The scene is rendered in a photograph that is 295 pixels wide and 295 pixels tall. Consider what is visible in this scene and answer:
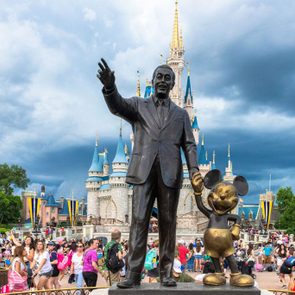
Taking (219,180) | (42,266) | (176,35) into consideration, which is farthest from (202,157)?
(219,180)

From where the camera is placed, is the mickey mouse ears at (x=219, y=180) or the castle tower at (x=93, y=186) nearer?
the mickey mouse ears at (x=219, y=180)

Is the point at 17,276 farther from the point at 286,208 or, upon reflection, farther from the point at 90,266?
the point at 286,208

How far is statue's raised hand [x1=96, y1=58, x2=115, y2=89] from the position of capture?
4.54 m

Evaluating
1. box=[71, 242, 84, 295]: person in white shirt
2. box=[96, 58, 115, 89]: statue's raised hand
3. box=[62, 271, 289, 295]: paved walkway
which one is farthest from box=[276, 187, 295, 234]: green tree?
box=[96, 58, 115, 89]: statue's raised hand

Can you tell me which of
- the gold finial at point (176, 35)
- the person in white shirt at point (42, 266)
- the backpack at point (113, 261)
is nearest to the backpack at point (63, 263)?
the person in white shirt at point (42, 266)

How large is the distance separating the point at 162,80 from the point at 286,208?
5022cm

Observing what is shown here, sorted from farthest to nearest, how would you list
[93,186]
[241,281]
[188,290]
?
1. [93,186]
2. [241,281]
3. [188,290]

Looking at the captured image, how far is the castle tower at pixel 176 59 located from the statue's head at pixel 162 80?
238 feet

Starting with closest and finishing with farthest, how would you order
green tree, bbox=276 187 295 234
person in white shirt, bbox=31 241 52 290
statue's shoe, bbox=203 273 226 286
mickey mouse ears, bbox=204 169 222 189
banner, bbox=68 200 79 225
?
statue's shoe, bbox=203 273 226 286 → mickey mouse ears, bbox=204 169 222 189 → person in white shirt, bbox=31 241 52 290 → green tree, bbox=276 187 295 234 → banner, bbox=68 200 79 225

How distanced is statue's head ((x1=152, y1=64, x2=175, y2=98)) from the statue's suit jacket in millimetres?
141

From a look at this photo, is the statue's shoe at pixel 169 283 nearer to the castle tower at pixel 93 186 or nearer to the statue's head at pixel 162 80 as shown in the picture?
the statue's head at pixel 162 80

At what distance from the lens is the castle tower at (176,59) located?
78250 millimetres

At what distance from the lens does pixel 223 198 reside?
15.7 ft

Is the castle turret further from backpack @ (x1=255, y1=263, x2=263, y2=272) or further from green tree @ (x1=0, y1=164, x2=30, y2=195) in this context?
backpack @ (x1=255, y1=263, x2=263, y2=272)
